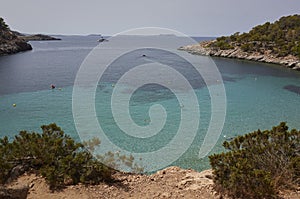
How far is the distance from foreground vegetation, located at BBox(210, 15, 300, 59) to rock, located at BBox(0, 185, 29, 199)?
48.3 m

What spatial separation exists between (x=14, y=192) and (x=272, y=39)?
195ft

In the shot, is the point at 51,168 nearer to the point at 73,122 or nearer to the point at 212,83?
the point at 73,122

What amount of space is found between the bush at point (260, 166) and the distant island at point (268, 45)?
→ 38.4 m

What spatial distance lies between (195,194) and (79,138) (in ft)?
31.0

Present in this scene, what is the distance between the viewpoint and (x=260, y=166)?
6.51m

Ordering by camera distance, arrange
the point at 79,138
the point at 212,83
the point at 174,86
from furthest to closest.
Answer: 1. the point at 212,83
2. the point at 174,86
3. the point at 79,138

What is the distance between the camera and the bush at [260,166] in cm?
543

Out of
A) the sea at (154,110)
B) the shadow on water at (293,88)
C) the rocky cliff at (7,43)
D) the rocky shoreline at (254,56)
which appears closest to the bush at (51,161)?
the sea at (154,110)

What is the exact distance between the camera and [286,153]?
6.58 m

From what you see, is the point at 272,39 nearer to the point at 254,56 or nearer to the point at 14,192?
the point at 254,56

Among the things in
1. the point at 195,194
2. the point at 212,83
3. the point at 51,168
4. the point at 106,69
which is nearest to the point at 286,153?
the point at 195,194

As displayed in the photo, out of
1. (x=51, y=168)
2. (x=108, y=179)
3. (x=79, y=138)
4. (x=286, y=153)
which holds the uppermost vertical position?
(x=286, y=153)

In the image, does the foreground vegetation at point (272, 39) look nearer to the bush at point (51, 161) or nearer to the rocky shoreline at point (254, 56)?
the rocky shoreline at point (254, 56)

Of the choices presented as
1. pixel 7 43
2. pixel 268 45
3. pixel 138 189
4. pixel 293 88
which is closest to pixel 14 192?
pixel 138 189
